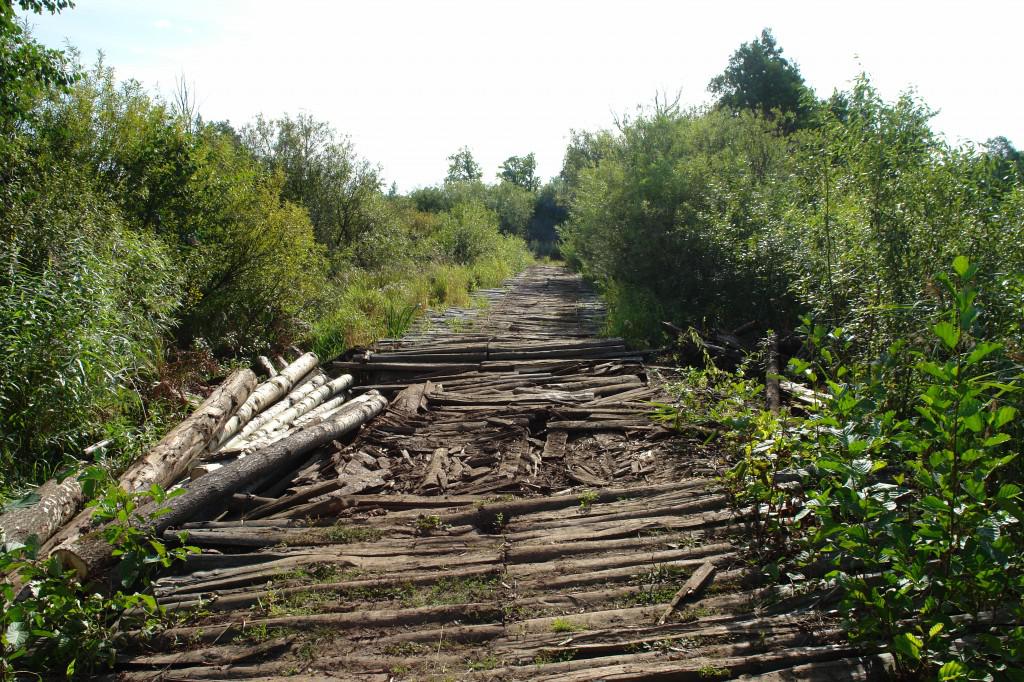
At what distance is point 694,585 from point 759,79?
4680cm

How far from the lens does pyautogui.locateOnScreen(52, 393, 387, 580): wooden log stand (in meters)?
3.99

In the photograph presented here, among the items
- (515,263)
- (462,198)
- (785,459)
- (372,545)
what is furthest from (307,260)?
(462,198)

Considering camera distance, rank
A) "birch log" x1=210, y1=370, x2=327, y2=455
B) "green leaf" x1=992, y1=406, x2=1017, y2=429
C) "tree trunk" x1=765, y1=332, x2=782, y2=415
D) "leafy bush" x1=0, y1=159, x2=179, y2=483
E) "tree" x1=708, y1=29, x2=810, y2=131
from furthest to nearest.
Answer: "tree" x1=708, y1=29, x2=810, y2=131
"birch log" x1=210, y1=370, x2=327, y2=455
"tree trunk" x1=765, y1=332, x2=782, y2=415
"leafy bush" x1=0, y1=159, x2=179, y2=483
"green leaf" x1=992, y1=406, x2=1017, y2=429

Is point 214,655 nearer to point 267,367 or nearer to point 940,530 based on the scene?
point 940,530

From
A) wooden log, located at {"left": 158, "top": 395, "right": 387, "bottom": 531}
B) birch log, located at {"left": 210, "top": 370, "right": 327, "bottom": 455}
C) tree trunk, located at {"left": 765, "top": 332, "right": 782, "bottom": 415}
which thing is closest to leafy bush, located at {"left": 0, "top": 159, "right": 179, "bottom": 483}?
birch log, located at {"left": 210, "top": 370, "right": 327, "bottom": 455}

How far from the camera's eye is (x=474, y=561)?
409cm

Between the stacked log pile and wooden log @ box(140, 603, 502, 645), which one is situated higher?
the stacked log pile

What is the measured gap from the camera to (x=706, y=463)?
17.3 feet

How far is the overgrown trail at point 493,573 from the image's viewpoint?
3.13 metres

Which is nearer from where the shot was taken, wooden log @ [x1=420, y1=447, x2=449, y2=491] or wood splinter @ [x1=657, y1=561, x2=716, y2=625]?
wood splinter @ [x1=657, y1=561, x2=716, y2=625]

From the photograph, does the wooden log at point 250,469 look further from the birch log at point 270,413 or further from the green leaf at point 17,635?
the green leaf at point 17,635

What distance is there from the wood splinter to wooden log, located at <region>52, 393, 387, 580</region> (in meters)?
2.89

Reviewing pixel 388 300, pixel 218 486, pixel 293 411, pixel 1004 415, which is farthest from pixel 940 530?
pixel 388 300

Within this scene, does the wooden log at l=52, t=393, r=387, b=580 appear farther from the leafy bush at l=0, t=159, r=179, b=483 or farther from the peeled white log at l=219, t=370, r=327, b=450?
the leafy bush at l=0, t=159, r=179, b=483
